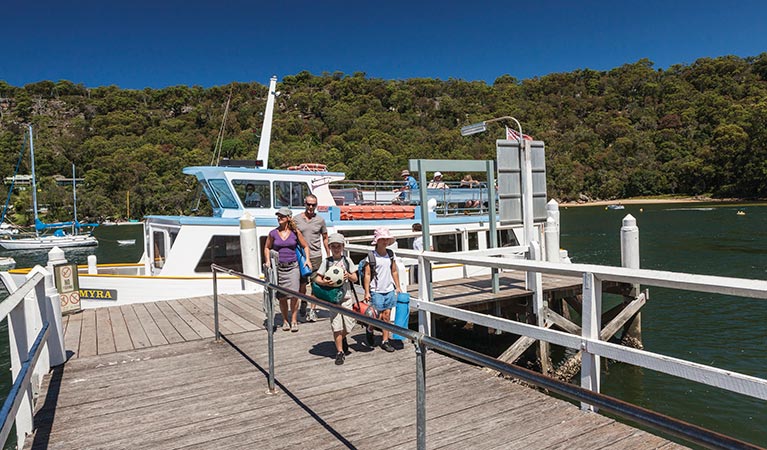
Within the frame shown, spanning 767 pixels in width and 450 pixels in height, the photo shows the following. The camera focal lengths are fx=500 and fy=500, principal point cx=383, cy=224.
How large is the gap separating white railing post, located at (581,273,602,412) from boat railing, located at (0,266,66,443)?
4.09 meters

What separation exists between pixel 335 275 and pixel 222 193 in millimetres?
7242

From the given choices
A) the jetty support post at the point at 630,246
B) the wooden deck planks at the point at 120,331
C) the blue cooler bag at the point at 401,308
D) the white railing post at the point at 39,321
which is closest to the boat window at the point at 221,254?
the wooden deck planks at the point at 120,331

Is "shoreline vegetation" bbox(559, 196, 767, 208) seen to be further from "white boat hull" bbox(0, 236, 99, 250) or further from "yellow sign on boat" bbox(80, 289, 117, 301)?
"yellow sign on boat" bbox(80, 289, 117, 301)

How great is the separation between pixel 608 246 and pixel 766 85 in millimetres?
127276

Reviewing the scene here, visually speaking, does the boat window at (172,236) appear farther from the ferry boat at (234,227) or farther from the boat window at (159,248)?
the boat window at (159,248)

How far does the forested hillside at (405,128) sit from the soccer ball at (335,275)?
250ft

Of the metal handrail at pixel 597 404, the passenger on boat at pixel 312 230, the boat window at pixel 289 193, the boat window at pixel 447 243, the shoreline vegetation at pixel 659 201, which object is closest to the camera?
the metal handrail at pixel 597 404

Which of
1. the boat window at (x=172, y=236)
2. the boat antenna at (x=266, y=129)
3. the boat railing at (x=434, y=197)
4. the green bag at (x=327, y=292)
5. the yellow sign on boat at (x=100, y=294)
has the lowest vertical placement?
the yellow sign on boat at (x=100, y=294)

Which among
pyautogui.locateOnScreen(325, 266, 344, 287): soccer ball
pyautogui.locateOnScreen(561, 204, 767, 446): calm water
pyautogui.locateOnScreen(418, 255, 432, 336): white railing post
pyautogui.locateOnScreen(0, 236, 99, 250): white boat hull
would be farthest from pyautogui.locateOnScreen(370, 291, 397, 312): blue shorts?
pyautogui.locateOnScreen(0, 236, 99, 250): white boat hull

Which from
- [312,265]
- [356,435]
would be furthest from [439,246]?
[356,435]

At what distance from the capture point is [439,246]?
13500mm

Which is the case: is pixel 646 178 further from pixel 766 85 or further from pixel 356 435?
pixel 356 435

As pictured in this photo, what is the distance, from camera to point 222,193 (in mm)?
12086

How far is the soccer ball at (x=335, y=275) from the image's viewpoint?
228 inches
